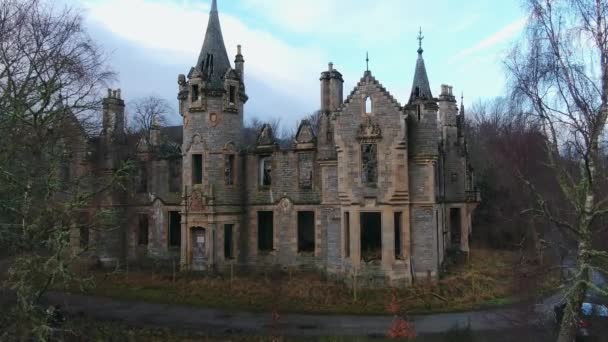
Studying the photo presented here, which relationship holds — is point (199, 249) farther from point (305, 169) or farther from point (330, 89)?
point (330, 89)

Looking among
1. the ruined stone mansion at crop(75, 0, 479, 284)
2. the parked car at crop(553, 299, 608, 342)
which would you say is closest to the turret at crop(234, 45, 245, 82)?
the ruined stone mansion at crop(75, 0, 479, 284)

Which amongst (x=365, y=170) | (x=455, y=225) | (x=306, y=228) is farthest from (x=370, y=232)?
(x=455, y=225)

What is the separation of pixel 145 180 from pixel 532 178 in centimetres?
2130

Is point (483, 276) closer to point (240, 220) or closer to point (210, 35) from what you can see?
point (240, 220)

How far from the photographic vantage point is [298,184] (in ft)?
82.8

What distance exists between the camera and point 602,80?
10562 millimetres

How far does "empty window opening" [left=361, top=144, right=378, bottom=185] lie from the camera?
2216 centimetres

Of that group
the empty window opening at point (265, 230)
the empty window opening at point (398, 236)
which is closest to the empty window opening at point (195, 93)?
the empty window opening at point (265, 230)

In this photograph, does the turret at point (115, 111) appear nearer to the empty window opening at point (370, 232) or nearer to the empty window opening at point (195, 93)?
the empty window opening at point (195, 93)

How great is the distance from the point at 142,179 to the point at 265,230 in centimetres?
806

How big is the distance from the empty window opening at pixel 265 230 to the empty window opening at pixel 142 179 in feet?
24.0

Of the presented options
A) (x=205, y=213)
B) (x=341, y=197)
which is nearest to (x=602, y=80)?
(x=341, y=197)

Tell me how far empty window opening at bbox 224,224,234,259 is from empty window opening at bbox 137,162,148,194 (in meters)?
6.26

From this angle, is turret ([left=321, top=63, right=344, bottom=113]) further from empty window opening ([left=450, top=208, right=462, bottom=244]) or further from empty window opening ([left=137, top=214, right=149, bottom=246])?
empty window opening ([left=137, top=214, right=149, bottom=246])
